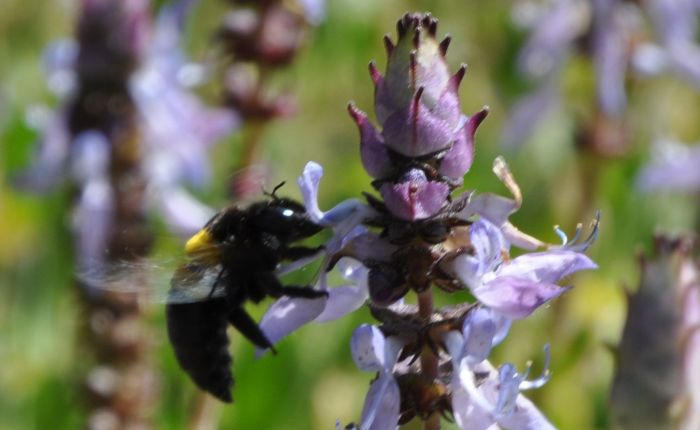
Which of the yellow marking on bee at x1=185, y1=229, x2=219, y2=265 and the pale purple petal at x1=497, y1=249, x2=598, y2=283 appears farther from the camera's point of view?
the yellow marking on bee at x1=185, y1=229, x2=219, y2=265

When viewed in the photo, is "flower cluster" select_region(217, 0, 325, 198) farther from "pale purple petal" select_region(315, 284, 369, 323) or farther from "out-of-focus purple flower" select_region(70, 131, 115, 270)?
"pale purple petal" select_region(315, 284, 369, 323)

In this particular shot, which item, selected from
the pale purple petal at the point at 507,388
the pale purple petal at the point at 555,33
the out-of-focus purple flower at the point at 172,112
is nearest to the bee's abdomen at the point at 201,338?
the pale purple petal at the point at 507,388

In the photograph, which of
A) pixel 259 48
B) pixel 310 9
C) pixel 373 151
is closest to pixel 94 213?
pixel 259 48

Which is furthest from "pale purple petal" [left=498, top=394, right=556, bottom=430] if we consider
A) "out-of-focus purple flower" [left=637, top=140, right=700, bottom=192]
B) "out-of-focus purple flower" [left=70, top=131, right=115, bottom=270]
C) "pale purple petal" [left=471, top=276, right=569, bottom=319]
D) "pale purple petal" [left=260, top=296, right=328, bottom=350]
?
"out-of-focus purple flower" [left=637, top=140, right=700, bottom=192]

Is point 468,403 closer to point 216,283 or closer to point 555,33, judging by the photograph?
point 216,283

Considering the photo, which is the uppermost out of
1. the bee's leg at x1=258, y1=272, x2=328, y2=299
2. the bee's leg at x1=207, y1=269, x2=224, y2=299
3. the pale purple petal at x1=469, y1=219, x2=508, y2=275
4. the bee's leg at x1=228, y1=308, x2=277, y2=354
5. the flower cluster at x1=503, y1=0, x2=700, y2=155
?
the pale purple petal at x1=469, y1=219, x2=508, y2=275

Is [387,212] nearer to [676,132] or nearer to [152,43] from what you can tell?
[152,43]
